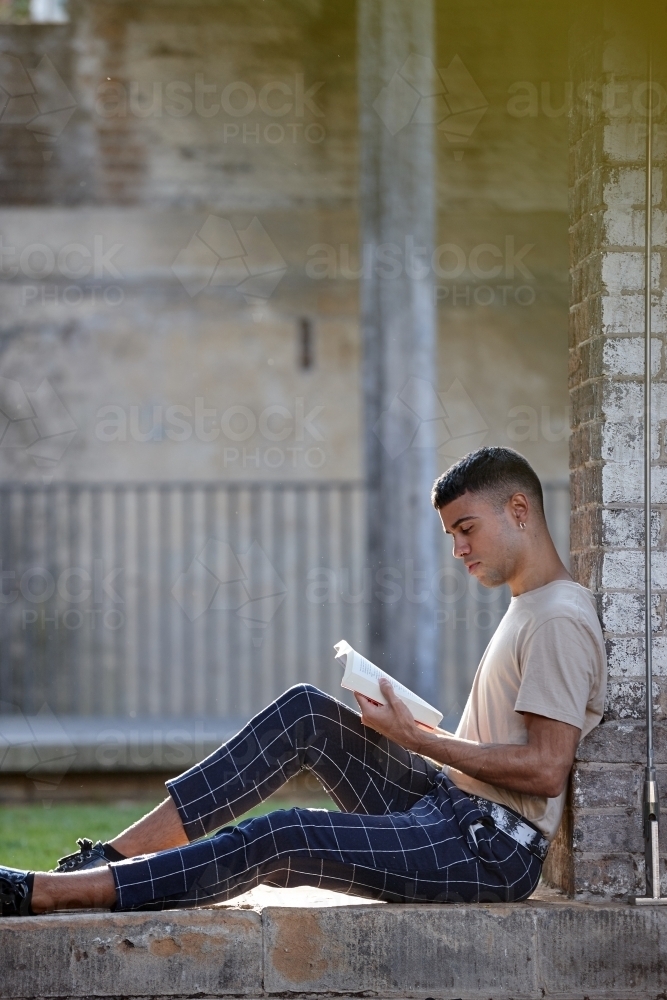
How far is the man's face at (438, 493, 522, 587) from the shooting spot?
Result: 353 centimetres

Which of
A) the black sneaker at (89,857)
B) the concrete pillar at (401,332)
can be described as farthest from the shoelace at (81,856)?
the concrete pillar at (401,332)

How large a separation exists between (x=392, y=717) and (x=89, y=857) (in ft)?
3.12

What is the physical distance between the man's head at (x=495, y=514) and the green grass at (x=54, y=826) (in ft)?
8.64

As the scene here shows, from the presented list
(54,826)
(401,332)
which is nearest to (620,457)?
(54,826)

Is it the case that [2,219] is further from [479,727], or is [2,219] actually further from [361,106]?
[479,727]

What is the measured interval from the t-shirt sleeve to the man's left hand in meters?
0.29

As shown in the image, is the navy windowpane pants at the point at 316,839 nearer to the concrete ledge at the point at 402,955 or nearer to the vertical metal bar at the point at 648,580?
the concrete ledge at the point at 402,955

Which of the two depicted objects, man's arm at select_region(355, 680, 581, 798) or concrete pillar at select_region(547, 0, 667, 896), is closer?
man's arm at select_region(355, 680, 581, 798)

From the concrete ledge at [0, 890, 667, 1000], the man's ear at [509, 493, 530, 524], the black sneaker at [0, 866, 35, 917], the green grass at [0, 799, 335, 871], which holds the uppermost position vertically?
the man's ear at [509, 493, 530, 524]

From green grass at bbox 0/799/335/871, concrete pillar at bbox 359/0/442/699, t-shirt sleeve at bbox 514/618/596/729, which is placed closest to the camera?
t-shirt sleeve at bbox 514/618/596/729

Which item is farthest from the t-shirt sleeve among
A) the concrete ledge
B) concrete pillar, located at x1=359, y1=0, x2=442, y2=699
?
concrete pillar, located at x1=359, y1=0, x2=442, y2=699

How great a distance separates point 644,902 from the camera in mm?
3473

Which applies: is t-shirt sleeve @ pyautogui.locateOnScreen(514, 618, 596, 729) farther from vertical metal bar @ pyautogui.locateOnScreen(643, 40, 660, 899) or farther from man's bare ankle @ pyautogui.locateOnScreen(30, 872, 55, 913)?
man's bare ankle @ pyautogui.locateOnScreen(30, 872, 55, 913)

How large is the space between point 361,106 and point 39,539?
443cm
